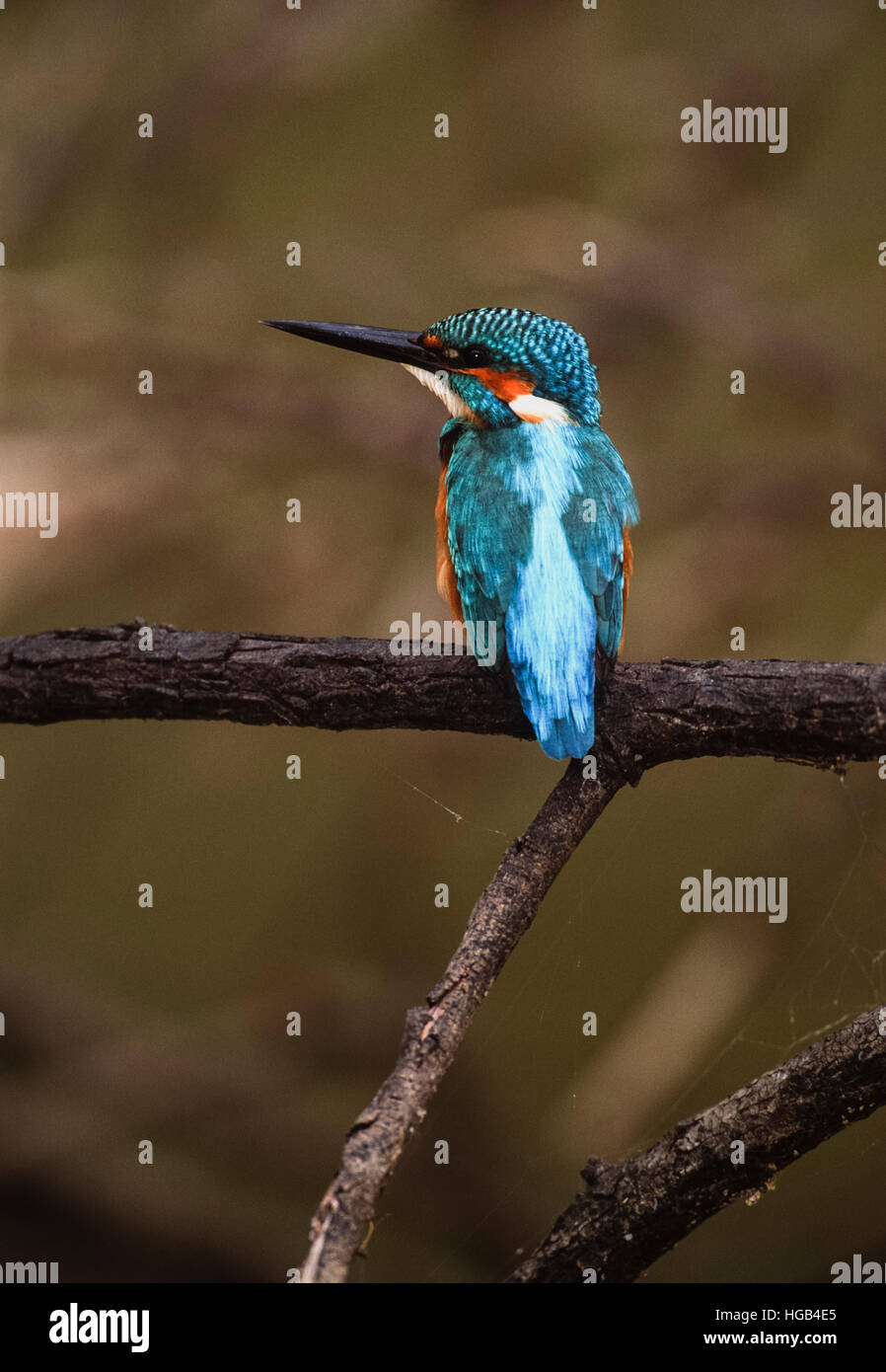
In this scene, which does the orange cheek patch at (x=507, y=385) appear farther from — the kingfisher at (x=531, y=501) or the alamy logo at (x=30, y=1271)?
the alamy logo at (x=30, y=1271)

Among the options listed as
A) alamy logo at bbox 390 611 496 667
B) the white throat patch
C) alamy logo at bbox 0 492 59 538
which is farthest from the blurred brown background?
alamy logo at bbox 390 611 496 667

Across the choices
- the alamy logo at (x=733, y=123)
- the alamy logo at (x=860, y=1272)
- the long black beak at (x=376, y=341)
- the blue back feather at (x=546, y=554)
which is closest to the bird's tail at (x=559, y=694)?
the blue back feather at (x=546, y=554)

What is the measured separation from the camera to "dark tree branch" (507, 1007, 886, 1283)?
5.10 ft

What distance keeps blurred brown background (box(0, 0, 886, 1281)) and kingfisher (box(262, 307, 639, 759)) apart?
860 millimetres

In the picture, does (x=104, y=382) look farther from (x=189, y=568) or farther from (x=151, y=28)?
(x=151, y=28)

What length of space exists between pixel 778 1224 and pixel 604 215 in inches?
114

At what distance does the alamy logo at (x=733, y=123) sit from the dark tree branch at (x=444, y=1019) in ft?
8.01

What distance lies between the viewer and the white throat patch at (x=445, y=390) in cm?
234

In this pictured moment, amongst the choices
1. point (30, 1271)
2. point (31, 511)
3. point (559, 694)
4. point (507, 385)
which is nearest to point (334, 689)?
point (559, 694)

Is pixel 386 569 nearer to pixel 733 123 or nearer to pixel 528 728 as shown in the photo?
pixel 733 123

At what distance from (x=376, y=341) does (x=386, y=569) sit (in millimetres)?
1308

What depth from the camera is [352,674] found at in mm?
1847

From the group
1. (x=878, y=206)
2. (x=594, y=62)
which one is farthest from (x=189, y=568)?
(x=878, y=206)

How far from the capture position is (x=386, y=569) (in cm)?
369
